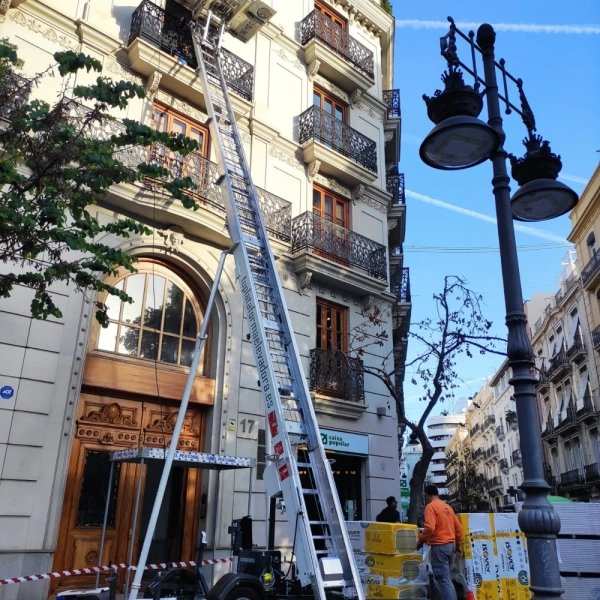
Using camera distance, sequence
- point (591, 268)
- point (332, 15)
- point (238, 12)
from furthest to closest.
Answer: point (591, 268)
point (332, 15)
point (238, 12)

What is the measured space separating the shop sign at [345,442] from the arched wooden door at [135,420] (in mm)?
2963

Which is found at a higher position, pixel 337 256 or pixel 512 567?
pixel 337 256

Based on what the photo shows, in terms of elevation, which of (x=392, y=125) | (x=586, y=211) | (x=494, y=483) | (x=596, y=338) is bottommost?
(x=494, y=483)

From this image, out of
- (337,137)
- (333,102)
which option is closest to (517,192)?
(337,137)

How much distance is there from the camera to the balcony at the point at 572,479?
121ft

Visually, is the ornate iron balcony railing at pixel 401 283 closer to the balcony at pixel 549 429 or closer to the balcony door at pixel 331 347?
the balcony door at pixel 331 347

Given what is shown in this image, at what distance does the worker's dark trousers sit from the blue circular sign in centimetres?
684

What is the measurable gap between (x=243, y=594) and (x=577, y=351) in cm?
3468

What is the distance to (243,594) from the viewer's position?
6.57 m

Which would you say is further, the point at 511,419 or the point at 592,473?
the point at 511,419

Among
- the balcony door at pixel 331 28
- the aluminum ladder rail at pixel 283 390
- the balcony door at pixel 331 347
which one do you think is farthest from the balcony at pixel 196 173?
the balcony door at pixel 331 28

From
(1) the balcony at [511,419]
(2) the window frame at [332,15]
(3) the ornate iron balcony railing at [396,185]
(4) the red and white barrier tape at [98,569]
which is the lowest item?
(4) the red and white barrier tape at [98,569]

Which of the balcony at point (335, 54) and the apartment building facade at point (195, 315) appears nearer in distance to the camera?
the apartment building facade at point (195, 315)

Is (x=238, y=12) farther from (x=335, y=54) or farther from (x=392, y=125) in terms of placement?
(x=392, y=125)
